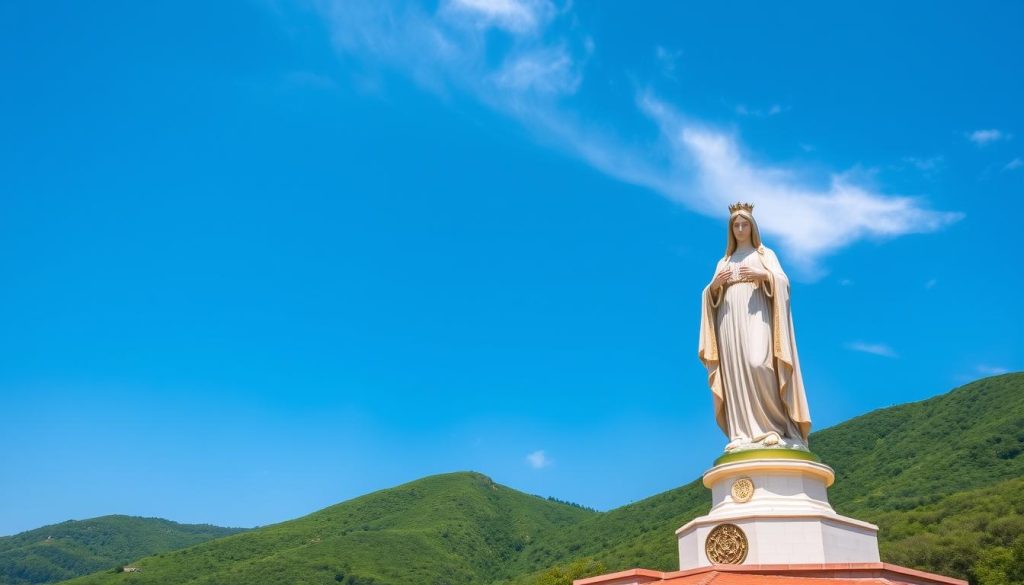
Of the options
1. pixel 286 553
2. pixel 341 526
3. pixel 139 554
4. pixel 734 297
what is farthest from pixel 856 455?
pixel 139 554

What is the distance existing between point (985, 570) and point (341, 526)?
7797 cm

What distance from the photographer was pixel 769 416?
11.1 metres

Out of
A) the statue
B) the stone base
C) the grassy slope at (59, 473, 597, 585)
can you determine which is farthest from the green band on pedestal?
the grassy slope at (59, 473, 597, 585)

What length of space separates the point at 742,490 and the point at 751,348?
1.96 meters

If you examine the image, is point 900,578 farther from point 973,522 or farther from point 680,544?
point 973,522

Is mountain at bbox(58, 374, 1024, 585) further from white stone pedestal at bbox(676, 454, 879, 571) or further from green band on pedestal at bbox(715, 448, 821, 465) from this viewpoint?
green band on pedestal at bbox(715, 448, 821, 465)

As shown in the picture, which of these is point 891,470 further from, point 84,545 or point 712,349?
point 84,545

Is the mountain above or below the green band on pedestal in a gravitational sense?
above

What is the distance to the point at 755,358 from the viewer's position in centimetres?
1120

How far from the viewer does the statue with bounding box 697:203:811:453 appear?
36.4ft

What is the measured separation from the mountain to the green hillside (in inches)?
1476

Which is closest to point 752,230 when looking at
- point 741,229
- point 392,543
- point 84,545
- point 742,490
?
point 741,229

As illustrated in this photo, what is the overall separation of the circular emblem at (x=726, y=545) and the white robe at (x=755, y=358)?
4.50 feet

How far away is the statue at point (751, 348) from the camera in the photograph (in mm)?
11094
